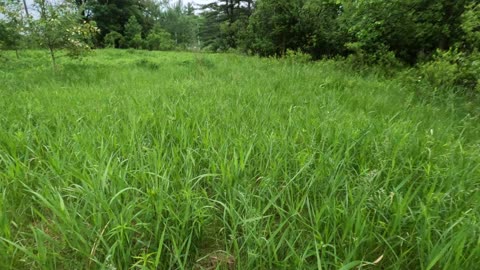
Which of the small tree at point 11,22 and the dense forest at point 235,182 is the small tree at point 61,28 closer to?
the small tree at point 11,22

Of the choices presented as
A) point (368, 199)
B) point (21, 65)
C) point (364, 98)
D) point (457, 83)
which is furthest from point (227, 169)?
point (21, 65)

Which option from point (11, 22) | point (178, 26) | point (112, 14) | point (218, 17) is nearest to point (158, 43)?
point (112, 14)

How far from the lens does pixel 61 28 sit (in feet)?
22.3

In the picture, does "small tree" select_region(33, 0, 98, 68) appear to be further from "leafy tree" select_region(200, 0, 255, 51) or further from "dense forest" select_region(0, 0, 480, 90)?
"leafy tree" select_region(200, 0, 255, 51)

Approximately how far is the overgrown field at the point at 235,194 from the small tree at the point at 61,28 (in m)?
5.09

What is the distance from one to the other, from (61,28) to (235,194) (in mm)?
7601

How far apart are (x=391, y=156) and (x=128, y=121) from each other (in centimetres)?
234

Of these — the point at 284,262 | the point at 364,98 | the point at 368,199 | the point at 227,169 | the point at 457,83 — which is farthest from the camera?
the point at 457,83

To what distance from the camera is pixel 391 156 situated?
1.94 meters

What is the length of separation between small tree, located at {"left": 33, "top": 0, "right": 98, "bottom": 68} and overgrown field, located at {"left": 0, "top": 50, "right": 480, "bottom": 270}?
5092 mm

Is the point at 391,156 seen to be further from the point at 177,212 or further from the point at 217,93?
the point at 217,93

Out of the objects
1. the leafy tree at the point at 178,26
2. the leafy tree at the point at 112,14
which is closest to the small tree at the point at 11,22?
the leafy tree at the point at 112,14

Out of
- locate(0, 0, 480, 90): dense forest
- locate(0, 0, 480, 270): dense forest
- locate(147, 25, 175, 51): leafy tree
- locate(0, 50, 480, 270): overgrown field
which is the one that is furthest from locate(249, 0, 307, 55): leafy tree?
locate(147, 25, 175, 51): leafy tree

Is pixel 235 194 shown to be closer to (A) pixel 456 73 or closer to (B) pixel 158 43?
(A) pixel 456 73
